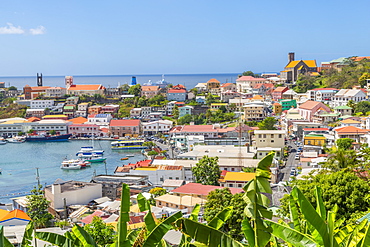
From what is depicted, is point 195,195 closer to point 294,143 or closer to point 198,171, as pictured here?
point 198,171

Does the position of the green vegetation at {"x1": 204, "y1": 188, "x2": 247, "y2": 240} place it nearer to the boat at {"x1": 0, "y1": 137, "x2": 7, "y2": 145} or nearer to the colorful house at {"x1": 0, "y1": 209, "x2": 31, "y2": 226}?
the colorful house at {"x1": 0, "y1": 209, "x2": 31, "y2": 226}

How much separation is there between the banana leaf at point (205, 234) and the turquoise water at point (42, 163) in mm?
9417

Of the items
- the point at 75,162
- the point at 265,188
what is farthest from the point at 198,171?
the point at 265,188

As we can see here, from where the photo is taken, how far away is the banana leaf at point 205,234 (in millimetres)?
1748

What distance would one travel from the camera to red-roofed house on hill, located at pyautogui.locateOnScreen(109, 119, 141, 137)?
68.9 feet

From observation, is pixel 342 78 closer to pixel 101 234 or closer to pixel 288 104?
pixel 288 104

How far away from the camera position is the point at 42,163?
15195 mm

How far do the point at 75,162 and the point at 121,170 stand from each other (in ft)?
13.2

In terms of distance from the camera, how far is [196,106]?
23.8 meters

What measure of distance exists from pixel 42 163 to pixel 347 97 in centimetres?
1364

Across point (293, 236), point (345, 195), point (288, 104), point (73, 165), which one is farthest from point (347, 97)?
point (293, 236)

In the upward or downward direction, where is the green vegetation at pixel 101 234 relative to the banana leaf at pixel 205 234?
downward

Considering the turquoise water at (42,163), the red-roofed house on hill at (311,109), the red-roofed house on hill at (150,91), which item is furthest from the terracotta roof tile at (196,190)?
the red-roofed house on hill at (150,91)

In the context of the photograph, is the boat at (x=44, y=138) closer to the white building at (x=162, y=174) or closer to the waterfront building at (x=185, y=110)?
the waterfront building at (x=185, y=110)
